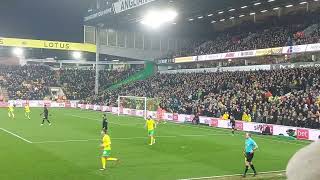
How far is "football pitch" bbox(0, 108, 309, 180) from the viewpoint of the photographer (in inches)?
694

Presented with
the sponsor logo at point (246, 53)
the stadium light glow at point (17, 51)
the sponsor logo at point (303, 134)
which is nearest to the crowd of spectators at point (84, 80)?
the stadium light glow at point (17, 51)

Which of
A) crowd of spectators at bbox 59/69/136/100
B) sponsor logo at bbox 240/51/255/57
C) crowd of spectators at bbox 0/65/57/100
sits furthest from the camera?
crowd of spectators at bbox 59/69/136/100

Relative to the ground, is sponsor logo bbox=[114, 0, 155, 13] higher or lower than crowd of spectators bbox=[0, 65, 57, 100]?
higher

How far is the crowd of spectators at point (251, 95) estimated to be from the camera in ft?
109

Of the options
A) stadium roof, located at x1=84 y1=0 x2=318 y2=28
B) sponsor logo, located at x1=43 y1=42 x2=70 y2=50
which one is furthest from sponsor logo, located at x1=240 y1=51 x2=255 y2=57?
sponsor logo, located at x1=43 y1=42 x2=70 y2=50

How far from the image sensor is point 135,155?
22.6 metres

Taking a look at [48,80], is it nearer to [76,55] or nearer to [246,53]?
[76,55]

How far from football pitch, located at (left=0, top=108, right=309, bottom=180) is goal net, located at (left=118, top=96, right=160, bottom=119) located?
1764cm

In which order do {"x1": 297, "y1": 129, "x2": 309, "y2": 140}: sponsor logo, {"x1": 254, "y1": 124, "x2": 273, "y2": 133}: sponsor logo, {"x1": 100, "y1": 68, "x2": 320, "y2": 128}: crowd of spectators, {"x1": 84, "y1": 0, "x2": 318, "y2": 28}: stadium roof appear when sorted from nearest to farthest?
{"x1": 297, "y1": 129, "x2": 309, "y2": 140}: sponsor logo < {"x1": 100, "y1": 68, "x2": 320, "y2": 128}: crowd of spectators < {"x1": 254, "y1": 124, "x2": 273, "y2": 133}: sponsor logo < {"x1": 84, "y1": 0, "x2": 318, "y2": 28}: stadium roof

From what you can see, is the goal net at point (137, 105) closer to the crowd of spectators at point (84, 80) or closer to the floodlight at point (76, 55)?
the crowd of spectators at point (84, 80)

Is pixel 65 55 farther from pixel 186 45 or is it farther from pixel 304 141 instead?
pixel 304 141

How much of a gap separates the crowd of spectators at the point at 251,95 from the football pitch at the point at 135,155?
8.42ft

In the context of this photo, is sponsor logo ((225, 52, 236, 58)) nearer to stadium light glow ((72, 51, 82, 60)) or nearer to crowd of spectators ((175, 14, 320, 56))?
crowd of spectators ((175, 14, 320, 56))

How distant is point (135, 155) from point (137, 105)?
109 feet
